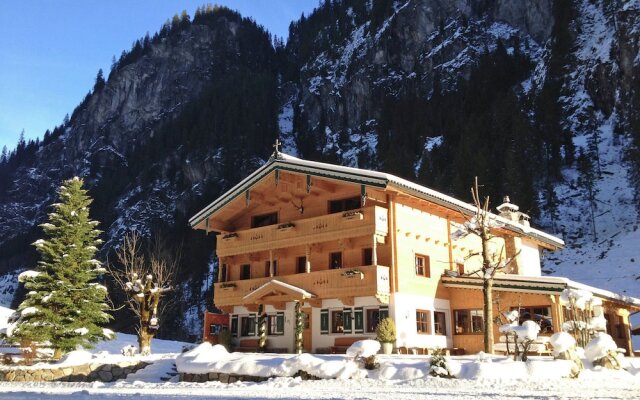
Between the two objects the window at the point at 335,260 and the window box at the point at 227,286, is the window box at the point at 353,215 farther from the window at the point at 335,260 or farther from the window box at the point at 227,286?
the window box at the point at 227,286

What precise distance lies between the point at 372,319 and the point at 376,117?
4438 inches

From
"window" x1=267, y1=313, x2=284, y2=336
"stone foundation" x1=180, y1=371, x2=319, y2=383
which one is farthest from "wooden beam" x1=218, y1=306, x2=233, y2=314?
"stone foundation" x1=180, y1=371, x2=319, y2=383

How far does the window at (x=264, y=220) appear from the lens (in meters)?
33.8

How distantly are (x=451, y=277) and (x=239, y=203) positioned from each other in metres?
12.5

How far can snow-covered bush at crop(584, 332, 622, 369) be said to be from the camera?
1952 centimetres

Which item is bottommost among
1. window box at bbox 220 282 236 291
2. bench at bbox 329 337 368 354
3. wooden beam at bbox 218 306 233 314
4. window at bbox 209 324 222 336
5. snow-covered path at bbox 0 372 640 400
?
snow-covered path at bbox 0 372 640 400

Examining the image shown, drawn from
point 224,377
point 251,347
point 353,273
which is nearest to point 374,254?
point 353,273

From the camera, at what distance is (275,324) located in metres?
31.5

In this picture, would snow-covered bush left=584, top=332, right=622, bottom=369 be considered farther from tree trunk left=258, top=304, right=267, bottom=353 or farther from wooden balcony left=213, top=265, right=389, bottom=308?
tree trunk left=258, top=304, right=267, bottom=353

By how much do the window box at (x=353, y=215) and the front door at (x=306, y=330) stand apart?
521 cm

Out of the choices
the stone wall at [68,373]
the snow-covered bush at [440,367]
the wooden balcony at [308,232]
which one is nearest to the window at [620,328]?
the wooden balcony at [308,232]

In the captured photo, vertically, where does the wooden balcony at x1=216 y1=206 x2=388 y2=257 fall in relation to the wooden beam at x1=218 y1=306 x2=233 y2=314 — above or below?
above

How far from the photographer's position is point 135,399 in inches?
546

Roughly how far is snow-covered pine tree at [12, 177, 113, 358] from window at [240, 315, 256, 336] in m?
6.93
